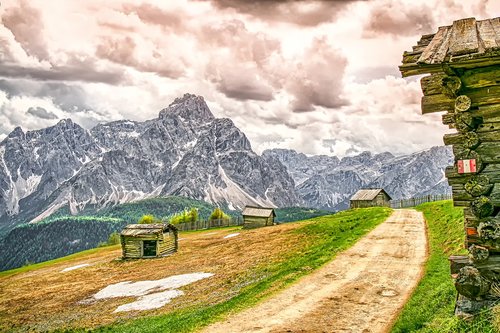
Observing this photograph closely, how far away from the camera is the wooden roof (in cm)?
1162

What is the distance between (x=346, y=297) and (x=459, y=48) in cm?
1293

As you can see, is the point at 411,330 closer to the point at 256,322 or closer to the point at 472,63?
the point at 256,322

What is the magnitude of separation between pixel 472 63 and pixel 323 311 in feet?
38.6

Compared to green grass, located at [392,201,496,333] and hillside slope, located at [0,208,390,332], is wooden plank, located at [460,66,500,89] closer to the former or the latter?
green grass, located at [392,201,496,333]

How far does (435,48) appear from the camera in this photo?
1310cm

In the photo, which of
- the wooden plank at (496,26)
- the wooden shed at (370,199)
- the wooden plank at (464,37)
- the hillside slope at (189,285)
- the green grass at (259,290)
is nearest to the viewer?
the wooden plank at (464,37)

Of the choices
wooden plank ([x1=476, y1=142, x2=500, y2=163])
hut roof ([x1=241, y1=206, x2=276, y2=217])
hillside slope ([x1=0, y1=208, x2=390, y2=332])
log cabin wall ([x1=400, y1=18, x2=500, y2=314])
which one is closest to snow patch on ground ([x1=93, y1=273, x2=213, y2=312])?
hillside slope ([x1=0, y1=208, x2=390, y2=332])

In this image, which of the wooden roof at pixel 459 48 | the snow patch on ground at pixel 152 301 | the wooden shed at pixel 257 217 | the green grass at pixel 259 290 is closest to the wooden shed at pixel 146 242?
the green grass at pixel 259 290

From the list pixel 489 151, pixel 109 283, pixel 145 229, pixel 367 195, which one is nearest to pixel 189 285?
pixel 109 283

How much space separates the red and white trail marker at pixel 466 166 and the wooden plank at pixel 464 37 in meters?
3.23

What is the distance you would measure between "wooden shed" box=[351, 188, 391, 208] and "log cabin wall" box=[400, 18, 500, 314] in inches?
3417

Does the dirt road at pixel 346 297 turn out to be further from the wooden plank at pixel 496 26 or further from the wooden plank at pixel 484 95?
the wooden plank at pixel 496 26

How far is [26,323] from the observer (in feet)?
102

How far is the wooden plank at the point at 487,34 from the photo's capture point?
1179 centimetres
